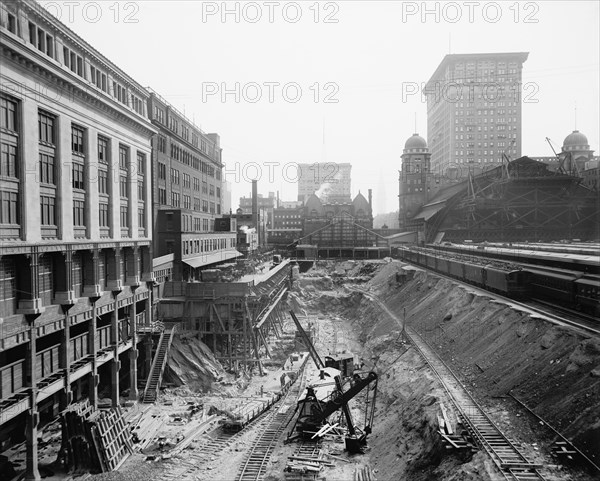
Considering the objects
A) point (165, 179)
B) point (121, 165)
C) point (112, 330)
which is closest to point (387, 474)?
point (112, 330)

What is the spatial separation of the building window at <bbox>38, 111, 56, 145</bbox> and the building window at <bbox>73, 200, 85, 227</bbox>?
390 cm

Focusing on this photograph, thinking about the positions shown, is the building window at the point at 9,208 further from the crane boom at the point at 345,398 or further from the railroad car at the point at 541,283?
the railroad car at the point at 541,283

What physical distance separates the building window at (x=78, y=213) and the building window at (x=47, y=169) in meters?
2.42

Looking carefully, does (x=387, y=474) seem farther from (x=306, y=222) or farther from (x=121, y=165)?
(x=306, y=222)

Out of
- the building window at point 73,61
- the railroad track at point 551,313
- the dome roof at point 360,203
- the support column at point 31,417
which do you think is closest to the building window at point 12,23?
the building window at point 73,61

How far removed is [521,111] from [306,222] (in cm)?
8523

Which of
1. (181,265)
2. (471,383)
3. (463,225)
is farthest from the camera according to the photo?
(463,225)

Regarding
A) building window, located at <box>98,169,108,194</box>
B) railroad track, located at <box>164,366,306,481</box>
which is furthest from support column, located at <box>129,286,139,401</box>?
railroad track, located at <box>164,366,306,481</box>

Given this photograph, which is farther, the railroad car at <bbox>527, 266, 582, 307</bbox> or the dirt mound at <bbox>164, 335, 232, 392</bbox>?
the dirt mound at <bbox>164, 335, 232, 392</bbox>

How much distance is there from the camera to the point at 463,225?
279 ft

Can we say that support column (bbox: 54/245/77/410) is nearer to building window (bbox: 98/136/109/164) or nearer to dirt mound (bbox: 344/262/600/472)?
building window (bbox: 98/136/109/164)

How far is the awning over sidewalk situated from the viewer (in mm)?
Result: 46844

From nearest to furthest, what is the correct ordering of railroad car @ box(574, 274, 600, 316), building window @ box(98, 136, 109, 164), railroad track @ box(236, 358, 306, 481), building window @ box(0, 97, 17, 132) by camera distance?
building window @ box(0, 97, 17, 132) < railroad track @ box(236, 358, 306, 481) < railroad car @ box(574, 274, 600, 316) < building window @ box(98, 136, 109, 164)

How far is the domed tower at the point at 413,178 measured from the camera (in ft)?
389
